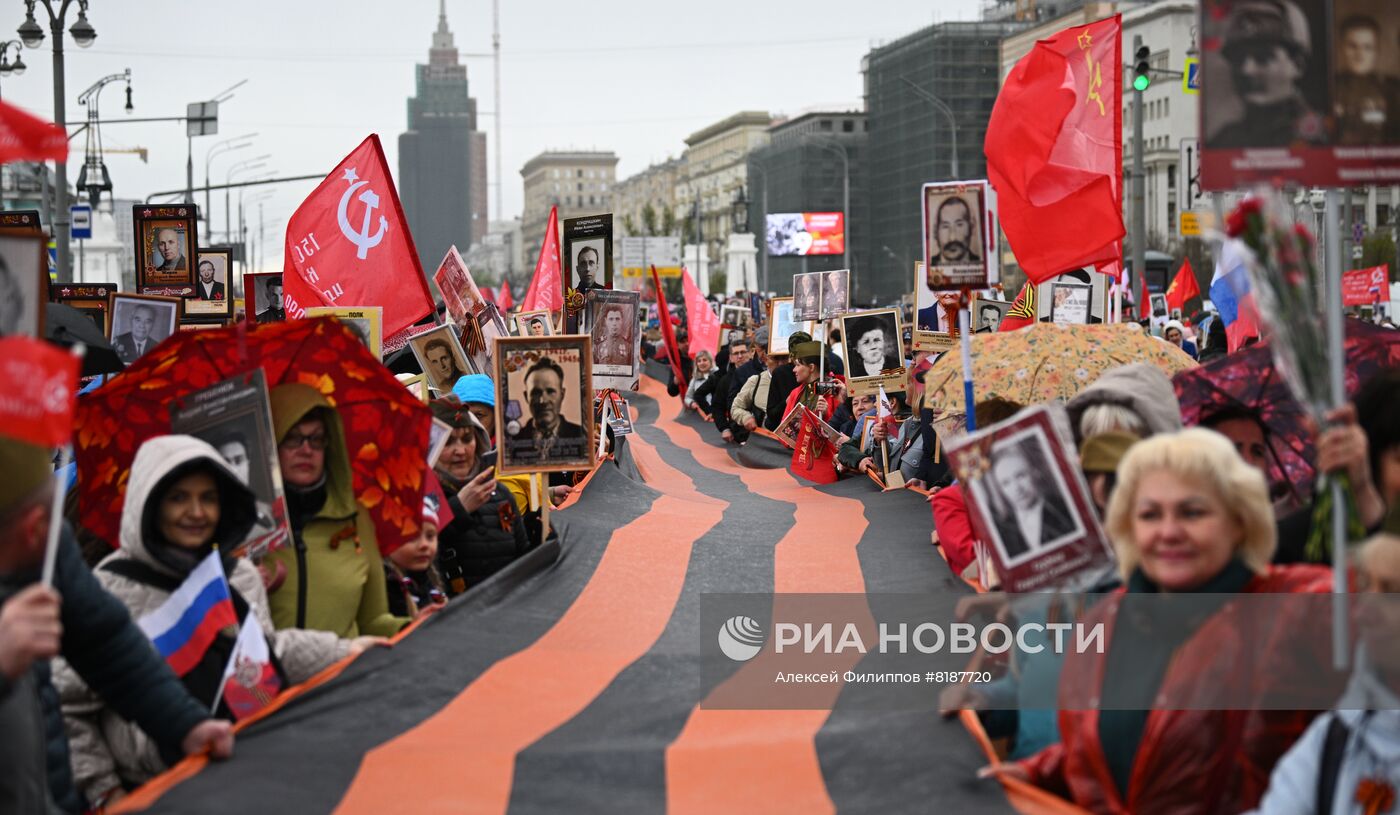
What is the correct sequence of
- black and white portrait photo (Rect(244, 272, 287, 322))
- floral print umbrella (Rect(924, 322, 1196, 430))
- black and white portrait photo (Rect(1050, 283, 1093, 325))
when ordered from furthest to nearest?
1. black and white portrait photo (Rect(1050, 283, 1093, 325))
2. black and white portrait photo (Rect(244, 272, 287, 322))
3. floral print umbrella (Rect(924, 322, 1196, 430))

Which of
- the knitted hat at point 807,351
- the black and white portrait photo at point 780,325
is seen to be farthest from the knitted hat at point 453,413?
the black and white portrait photo at point 780,325

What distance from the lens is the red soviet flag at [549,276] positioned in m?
14.9

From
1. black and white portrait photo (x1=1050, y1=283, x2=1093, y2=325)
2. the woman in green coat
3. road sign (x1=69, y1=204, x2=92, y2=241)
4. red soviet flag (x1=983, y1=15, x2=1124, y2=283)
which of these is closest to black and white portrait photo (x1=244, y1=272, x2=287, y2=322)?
red soviet flag (x1=983, y1=15, x2=1124, y2=283)

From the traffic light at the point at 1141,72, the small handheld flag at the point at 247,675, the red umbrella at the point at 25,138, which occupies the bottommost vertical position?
the small handheld flag at the point at 247,675

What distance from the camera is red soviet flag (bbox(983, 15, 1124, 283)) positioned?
10336 millimetres

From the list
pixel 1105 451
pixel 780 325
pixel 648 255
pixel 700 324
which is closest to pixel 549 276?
pixel 780 325

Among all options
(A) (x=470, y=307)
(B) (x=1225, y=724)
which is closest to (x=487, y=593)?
(B) (x=1225, y=724)

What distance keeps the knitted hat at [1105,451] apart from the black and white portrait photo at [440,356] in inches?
278

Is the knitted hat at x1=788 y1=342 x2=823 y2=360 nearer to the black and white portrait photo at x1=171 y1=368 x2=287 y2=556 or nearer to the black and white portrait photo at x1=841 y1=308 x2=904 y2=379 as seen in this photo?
the black and white portrait photo at x1=841 y1=308 x2=904 y2=379

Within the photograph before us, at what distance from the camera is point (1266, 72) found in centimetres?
398

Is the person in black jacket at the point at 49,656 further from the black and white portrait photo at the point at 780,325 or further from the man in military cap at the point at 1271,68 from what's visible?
the black and white portrait photo at the point at 780,325

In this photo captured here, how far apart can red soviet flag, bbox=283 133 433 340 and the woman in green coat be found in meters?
4.47

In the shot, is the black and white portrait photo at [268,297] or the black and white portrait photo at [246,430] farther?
the black and white portrait photo at [268,297]

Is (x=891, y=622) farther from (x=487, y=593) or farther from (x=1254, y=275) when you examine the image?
Answer: (x=1254, y=275)
